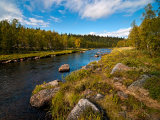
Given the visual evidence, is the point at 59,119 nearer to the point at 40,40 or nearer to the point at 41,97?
the point at 41,97

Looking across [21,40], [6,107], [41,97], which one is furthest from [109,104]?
[21,40]

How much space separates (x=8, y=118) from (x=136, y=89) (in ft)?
33.9

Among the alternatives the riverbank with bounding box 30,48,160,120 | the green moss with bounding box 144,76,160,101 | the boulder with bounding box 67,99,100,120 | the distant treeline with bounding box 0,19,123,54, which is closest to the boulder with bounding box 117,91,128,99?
the riverbank with bounding box 30,48,160,120

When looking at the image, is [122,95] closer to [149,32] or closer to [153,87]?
[153,87]

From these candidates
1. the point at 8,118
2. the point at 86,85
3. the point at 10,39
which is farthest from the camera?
the point at 10,39

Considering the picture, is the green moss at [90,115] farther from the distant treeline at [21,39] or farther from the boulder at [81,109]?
the distant treeline at [21,39]

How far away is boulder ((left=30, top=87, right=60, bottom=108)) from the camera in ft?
26.0

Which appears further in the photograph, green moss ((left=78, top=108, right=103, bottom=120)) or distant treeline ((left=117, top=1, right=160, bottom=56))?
distant treeline ((left=117, top=1, right=160, bottom=56))

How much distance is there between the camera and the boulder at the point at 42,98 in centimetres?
793

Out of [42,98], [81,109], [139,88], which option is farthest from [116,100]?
[42,98]

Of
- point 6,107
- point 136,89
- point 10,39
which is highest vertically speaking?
point 10,39

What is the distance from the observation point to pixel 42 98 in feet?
26.6

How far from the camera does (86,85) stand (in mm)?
8641

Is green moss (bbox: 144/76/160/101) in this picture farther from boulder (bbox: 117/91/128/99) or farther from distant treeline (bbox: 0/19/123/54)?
distant treeline (bbox: 0/19/123/54)
